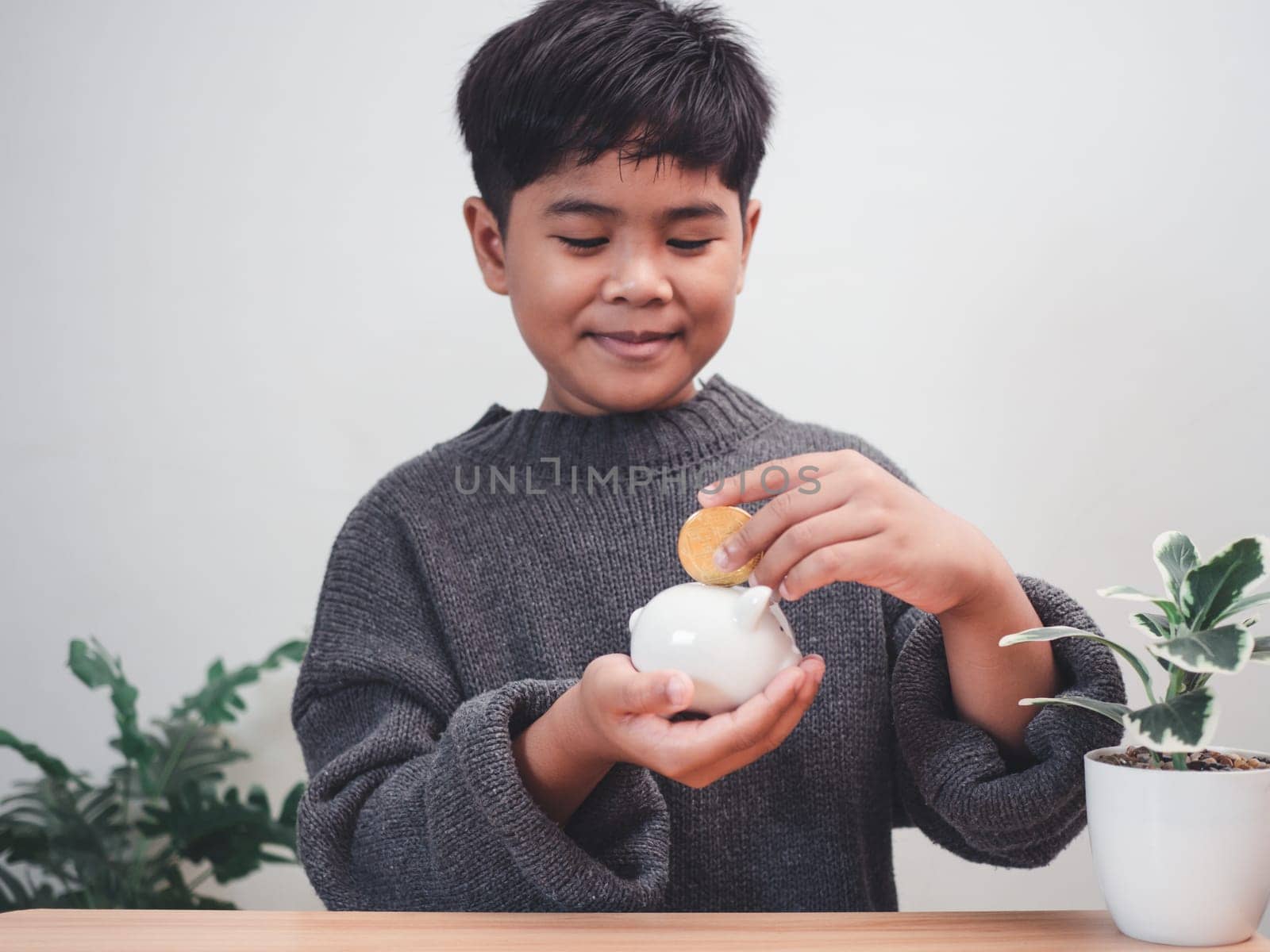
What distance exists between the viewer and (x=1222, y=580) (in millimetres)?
610

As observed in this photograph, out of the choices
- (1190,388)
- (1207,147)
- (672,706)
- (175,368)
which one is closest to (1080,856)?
(1190,388)

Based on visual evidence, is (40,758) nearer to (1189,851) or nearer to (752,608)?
(752,608)

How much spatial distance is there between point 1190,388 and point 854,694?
71 cm

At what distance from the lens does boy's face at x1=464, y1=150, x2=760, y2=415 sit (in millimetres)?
861

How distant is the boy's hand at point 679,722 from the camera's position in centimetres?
62

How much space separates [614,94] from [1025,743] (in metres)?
0.55

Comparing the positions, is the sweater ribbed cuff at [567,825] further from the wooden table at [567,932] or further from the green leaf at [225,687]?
the green leaf at [225,687]

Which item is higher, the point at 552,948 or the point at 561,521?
the point at 561,521

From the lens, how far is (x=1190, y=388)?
137 cm

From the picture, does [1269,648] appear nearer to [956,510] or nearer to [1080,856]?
[956,510]

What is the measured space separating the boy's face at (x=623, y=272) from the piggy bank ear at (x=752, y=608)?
11.7 inches

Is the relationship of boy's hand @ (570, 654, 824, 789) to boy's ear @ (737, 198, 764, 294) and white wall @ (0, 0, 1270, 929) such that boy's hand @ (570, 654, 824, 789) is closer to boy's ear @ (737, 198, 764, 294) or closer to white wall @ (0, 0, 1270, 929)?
boy's ear @ (737, 198, 764, 294)

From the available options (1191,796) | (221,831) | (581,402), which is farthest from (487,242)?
(221,831)

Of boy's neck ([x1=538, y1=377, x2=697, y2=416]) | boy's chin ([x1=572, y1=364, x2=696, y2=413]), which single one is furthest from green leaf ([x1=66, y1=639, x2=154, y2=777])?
boy's chin ([x1=572, y1=364, x2=696, y2=413])
